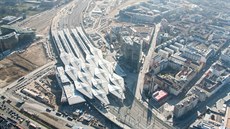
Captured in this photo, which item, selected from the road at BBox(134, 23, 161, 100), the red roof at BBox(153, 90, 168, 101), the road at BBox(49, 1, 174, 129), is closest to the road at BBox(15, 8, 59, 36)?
the road at BBox(134, 23, 161, 100)

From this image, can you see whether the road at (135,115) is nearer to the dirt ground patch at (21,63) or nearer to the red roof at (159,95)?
the red roof at (159,95)

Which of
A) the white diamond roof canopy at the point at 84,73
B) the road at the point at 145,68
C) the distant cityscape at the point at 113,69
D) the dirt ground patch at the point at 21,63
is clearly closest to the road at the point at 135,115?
the distant cityscape at the point at 113,69

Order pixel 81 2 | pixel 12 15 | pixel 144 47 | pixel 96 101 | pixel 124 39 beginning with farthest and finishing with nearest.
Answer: pixel 81 2, pixel 12 15, pixel 144 47, pixel 124 39, pixel 96 101

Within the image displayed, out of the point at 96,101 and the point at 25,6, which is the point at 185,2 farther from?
the point at 96,101

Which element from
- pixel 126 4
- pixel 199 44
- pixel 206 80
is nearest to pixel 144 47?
pixel 199 44

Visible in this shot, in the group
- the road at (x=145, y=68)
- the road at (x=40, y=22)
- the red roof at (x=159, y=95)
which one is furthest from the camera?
the road at (x=40, y=22)

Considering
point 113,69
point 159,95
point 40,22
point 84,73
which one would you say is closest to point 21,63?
point 84,73

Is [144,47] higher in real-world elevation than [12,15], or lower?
lower
